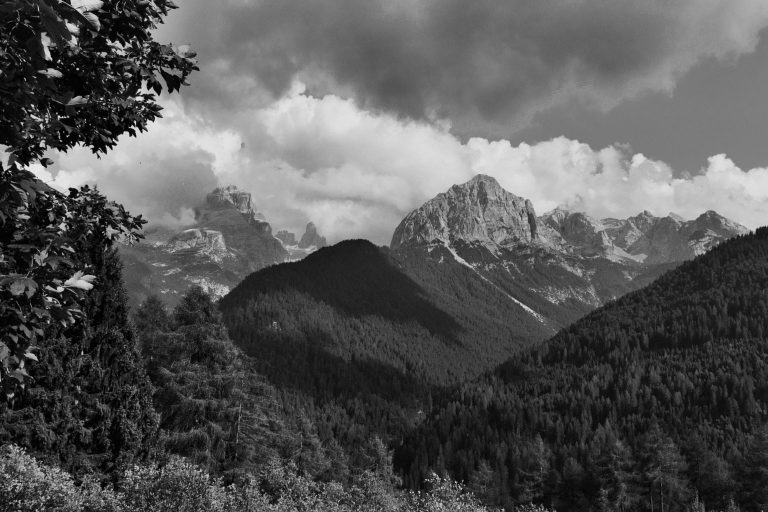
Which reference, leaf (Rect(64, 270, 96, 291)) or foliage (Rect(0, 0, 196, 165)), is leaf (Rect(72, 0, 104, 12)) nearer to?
foliage (Rect(0, 0, 196, 165))

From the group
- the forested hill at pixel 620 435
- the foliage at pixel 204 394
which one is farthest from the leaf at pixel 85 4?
the forested hill at pixel 620 435

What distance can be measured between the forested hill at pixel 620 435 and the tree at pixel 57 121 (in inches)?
3540

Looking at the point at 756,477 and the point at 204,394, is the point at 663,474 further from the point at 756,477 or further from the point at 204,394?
the point at 204,394

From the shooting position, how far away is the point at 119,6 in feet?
20.0

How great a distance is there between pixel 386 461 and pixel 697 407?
112778mm

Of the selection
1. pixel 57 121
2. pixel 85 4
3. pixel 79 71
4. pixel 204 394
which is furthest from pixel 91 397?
pixel 85 4

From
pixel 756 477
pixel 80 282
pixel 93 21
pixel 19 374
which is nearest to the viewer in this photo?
pixel 93 21

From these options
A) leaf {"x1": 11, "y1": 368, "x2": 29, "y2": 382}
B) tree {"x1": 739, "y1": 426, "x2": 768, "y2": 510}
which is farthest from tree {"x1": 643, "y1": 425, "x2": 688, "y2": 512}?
leaf {"x1": 11, "y1": 368, "x2": 29, "y2": 382}

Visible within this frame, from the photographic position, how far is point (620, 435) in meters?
143

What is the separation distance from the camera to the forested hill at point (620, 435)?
83.4 m

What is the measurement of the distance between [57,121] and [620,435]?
6320 inches

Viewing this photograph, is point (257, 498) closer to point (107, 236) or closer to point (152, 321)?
point (107, 236)

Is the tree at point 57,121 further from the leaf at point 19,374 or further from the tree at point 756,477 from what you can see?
the tree at point 756,477

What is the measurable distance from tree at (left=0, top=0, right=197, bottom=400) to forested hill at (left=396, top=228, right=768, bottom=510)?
295 feet
